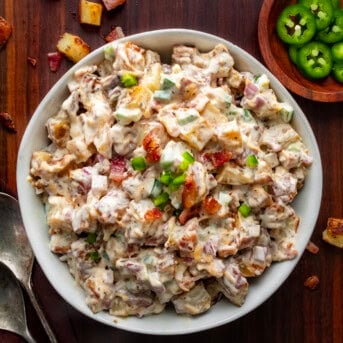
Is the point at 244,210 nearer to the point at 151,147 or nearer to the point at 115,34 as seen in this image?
the point at 151,147

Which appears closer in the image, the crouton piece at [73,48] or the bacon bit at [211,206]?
the bacon bit at [211,206]

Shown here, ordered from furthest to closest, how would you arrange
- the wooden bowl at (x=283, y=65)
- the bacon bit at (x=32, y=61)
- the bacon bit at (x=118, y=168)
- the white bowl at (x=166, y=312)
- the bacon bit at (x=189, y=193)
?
the bacon bit at (x=32, y=61) < the wooden bowl at (x=283, y=65) < the white bowl at (x=166, y=312) < the bacon bit at (x=118, y=168) < the bacon bit at (x=189, y=193)

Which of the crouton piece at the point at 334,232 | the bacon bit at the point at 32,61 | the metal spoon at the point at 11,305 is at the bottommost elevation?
the metal spoon at the point at 11,305

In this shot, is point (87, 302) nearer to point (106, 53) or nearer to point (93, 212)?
point (93, 212)

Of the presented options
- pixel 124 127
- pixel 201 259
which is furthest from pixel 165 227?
pixel 124 127

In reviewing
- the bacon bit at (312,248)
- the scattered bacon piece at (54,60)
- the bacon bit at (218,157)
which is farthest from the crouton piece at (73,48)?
the bacon bit at (312,248)

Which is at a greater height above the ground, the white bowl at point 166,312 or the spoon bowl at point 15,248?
the white bowl at point 166,312

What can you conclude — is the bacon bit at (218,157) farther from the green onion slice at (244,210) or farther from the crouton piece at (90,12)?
the crouton piece at (90,12)

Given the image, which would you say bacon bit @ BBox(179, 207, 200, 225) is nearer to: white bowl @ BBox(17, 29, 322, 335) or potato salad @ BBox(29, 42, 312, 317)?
potato salad @ BBox(29, 42, 312, 317)
